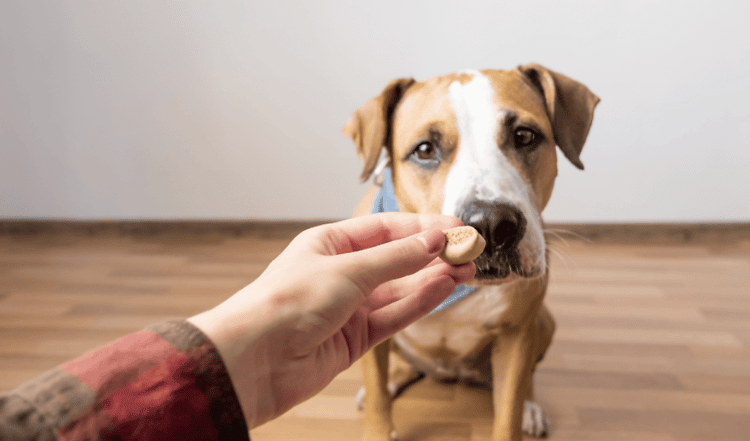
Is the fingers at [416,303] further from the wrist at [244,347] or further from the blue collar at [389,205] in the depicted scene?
the blue collar at [389,205]

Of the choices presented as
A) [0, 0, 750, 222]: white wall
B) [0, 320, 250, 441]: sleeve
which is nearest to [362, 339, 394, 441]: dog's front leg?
[0, 320, 250, 441]: sleeve

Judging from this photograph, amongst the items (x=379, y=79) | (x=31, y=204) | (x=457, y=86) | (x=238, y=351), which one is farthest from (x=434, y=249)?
(x=31, y=204)

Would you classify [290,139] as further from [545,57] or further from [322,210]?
[545,57]

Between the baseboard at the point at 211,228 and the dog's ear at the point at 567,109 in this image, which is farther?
the baseboard at the point at 211,228

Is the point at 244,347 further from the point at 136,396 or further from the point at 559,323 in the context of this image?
the point at 559,323

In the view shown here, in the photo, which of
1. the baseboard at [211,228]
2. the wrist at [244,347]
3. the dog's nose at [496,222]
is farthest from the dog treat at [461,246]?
the baseboard at [211,228]

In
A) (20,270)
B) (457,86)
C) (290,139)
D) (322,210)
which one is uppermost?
(457,86)
